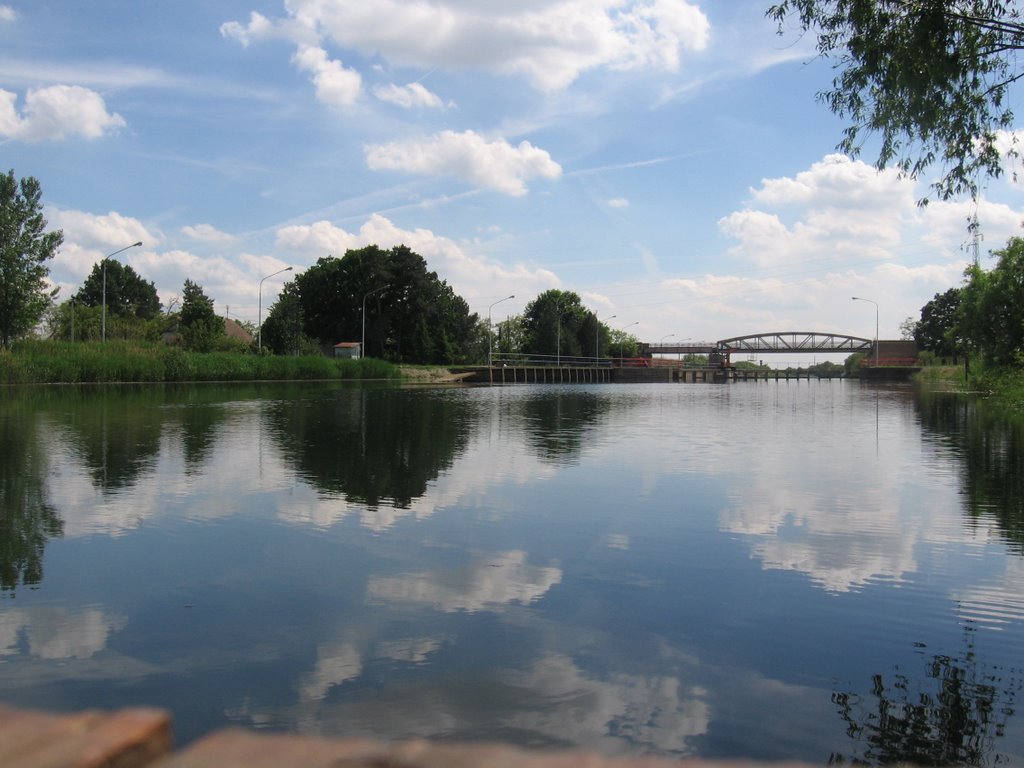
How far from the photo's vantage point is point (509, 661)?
4.18 metres

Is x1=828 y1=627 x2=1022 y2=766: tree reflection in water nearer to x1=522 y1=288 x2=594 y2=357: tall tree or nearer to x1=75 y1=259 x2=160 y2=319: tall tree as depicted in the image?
x1=522 y1=288 x2=594 y2=357: tall tree

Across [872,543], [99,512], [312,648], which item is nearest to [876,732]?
[312,648]

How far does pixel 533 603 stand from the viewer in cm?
519

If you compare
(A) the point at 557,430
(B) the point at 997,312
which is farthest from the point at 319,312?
(A) the point at 557,430

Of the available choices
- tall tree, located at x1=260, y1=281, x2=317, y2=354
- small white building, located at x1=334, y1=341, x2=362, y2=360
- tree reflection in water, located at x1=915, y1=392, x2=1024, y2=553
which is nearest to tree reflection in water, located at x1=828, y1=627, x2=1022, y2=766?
tree reflection in water, located at x1=915, y1=392, x2=1024, y2=553

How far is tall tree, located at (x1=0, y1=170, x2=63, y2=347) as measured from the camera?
1696 inches

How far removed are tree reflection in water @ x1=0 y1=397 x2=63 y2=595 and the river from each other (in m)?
0.05

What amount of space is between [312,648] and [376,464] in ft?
25.9

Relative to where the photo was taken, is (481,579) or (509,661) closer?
(509,661)

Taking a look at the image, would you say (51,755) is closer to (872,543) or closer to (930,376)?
(872,543)

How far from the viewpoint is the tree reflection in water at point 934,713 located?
3.30 metres

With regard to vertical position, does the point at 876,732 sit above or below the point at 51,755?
below

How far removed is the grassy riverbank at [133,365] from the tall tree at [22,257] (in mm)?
2703

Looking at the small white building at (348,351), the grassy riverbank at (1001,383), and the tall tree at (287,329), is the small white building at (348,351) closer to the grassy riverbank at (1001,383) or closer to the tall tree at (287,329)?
the tall tree at (287,329)
